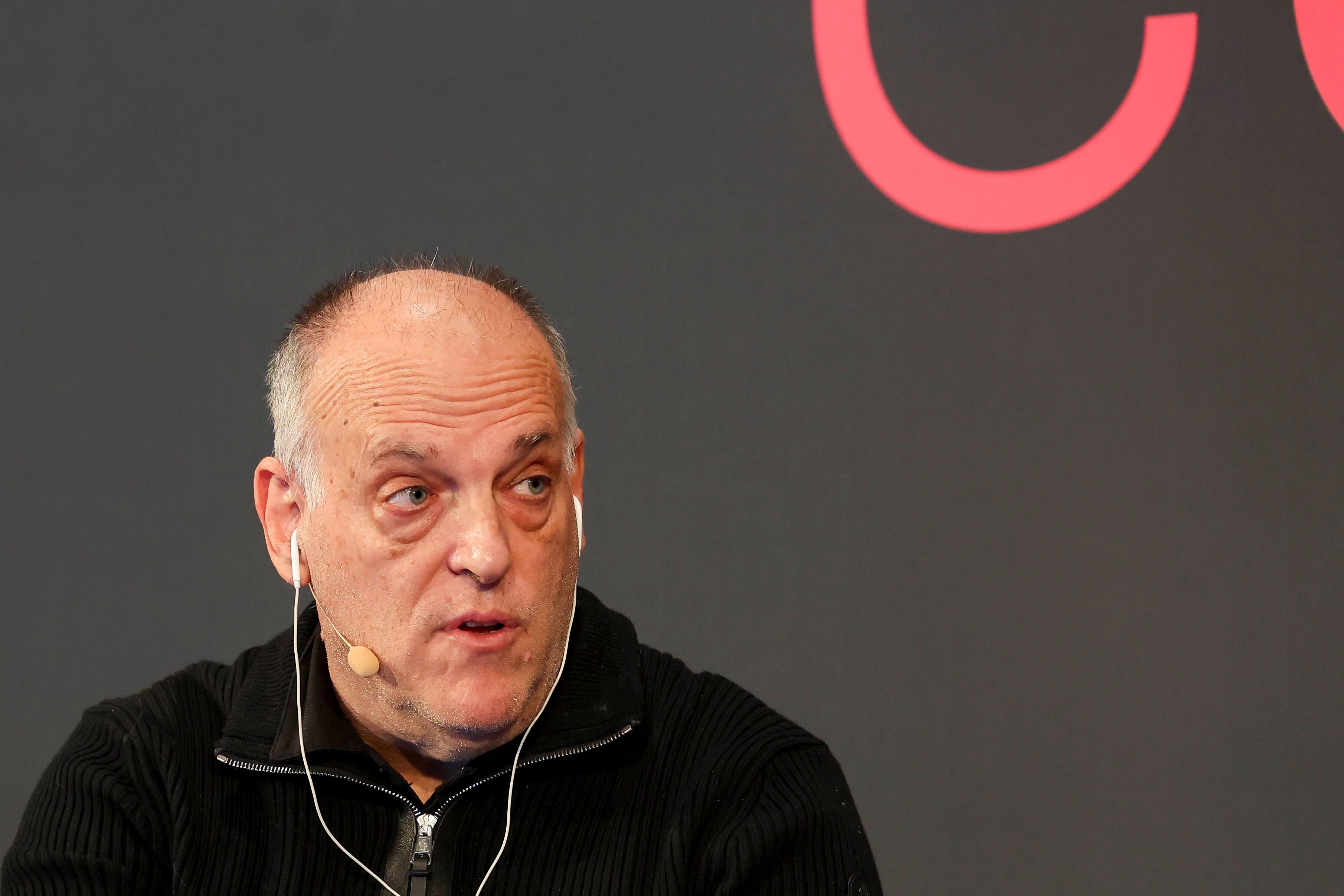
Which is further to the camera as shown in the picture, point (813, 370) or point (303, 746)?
point (813, 370)

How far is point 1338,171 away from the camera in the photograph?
7.18 ft

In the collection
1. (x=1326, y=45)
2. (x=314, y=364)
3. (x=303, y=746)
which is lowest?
(x=303, y=746)

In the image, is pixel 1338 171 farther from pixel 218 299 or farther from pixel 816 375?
pixel 218 299

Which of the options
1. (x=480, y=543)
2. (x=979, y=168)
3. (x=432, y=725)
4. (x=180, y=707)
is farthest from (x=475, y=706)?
(x=979, y=168)

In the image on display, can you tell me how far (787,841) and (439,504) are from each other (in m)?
0.55

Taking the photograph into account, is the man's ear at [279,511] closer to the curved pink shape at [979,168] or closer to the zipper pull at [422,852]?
the zipper pull at [422,852]

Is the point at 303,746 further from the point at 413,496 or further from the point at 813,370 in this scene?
the point at 813,370

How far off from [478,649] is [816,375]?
115cm

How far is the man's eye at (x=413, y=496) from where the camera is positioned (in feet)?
4.50

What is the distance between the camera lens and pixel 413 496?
1.38m

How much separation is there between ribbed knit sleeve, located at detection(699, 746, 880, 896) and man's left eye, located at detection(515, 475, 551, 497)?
0.42m

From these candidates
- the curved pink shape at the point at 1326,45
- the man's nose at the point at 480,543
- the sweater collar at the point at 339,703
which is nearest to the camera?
the man's nose at the point at 480,543

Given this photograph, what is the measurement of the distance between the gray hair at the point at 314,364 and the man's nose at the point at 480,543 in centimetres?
15

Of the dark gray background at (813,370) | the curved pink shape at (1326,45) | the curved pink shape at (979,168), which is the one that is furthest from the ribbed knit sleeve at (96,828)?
the curved pink shape at (1326,45)
